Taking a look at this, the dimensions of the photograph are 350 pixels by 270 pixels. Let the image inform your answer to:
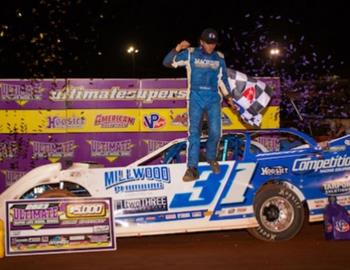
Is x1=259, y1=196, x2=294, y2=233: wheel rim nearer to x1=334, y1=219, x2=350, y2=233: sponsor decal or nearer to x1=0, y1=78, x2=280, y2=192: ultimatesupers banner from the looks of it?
x1=334, y1=219, x2=350, y2=233: sponsor decal

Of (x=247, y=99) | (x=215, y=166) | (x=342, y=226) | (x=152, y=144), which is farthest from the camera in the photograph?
(x=152, y=144)

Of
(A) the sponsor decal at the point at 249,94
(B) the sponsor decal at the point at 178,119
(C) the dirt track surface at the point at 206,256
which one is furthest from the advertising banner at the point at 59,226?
(B) the sponsor decal at the point at 178,119

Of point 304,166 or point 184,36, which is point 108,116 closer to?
point 304,166

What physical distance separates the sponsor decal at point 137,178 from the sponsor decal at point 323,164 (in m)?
1.95

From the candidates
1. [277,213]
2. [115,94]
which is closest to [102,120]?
[115,94]

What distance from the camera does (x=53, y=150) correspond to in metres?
13.4

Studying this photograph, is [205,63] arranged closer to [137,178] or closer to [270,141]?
[137,178]

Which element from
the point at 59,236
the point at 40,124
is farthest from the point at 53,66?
the point at 59,236

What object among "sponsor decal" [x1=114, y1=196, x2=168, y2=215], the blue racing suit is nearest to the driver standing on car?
the blue racing suit

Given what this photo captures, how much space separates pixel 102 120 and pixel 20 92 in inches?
70.2

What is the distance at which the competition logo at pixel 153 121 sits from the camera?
44.8 ft

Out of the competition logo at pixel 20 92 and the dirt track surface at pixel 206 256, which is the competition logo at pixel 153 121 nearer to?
the competition logo at pixel 20 92

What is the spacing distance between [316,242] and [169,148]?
8.41 ft

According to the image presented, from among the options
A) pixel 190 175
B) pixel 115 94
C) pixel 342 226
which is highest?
pixel 115 94
